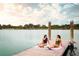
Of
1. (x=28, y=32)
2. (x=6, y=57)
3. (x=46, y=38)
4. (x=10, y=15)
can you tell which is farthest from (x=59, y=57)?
(x=10, y=15)

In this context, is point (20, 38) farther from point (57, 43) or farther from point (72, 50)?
point (72, 50)

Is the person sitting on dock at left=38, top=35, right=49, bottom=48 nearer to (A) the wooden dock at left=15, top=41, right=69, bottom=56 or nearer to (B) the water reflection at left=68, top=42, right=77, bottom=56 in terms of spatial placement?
(A) the wooden dock at left=15, top=41, right=69, bottom=56

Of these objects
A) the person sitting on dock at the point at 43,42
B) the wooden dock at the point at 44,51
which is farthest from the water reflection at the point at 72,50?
the person sitting on dock at the point at 43,42

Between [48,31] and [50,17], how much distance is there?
0.43 ft

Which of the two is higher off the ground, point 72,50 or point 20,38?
point 20,38

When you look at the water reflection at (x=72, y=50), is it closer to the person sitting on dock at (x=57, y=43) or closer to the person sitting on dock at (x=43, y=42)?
the person sitting on dock at (x=57, y=43)

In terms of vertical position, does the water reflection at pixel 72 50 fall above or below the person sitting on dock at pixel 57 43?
below

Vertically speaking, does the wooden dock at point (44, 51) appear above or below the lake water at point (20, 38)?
below

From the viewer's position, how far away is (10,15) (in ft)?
5.92

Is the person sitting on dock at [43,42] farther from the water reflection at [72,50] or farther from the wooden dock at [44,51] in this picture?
the water reflection at [72,50]

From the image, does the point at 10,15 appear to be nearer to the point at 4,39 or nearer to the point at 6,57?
the point at 4,39

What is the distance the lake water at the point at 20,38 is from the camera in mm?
1771

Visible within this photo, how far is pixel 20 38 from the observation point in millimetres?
1789

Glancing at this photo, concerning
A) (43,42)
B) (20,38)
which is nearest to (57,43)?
(43,42)
